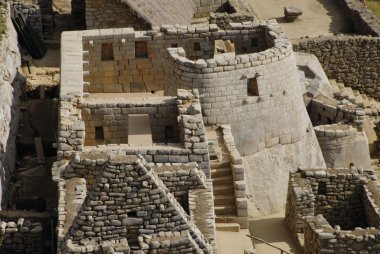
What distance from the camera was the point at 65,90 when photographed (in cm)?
3381

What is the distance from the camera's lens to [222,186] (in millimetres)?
33812

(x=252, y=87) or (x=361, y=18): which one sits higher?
(x=361, y=18)

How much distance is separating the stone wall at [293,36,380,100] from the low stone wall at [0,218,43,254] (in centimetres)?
1765

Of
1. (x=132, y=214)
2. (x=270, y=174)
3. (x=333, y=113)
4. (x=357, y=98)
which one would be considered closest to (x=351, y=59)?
(x=357, y=98)

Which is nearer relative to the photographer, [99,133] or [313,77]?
[99,133]

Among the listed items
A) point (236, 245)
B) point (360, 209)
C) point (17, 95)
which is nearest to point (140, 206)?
point (236, 245)

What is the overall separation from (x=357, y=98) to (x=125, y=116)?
15.1 metres

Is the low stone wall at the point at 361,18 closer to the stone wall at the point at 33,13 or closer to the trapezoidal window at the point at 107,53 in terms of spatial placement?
the stone wall at the point at 33,13

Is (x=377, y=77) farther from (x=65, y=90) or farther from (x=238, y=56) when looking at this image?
(x=65, y=90)

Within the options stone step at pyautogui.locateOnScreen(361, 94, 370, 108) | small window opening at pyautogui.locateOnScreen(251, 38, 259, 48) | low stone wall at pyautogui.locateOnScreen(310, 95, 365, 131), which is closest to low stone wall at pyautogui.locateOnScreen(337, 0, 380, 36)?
stone step at pyautogui.locateOnScreen(361, 94, 370, 108)

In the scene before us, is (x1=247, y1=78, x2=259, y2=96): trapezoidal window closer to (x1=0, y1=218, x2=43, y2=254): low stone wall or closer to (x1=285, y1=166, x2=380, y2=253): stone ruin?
(x1=285, y1=166, x2=380, y2=253): stone ruin

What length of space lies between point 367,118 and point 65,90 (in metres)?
14.4

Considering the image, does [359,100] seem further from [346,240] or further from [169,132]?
[346,240]

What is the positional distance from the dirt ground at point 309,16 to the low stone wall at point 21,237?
61.5ft
